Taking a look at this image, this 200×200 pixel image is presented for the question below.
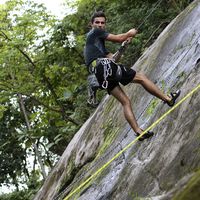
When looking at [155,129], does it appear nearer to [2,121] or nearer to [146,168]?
[146,168]

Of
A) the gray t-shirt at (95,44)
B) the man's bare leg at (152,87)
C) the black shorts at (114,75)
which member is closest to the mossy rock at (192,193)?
the man's bare leg at (152,87)

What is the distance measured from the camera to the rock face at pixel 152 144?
14.6 feet

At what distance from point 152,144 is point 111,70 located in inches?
50.4

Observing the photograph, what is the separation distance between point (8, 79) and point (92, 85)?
46.2 feet

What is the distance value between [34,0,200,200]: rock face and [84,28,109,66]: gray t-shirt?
134 centimetres

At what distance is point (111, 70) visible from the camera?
6.11 m

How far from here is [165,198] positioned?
3.76 metres

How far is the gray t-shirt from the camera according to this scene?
6133 mm

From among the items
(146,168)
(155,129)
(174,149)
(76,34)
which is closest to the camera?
(174,149)

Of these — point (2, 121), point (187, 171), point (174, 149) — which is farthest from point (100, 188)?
point (2, 121)

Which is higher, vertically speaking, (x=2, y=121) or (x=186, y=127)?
(x=2, y=121)

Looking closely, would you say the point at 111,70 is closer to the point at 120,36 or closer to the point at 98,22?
the point at 120,36

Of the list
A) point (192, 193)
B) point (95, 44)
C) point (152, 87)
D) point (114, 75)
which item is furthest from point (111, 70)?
A: point (192, 193)

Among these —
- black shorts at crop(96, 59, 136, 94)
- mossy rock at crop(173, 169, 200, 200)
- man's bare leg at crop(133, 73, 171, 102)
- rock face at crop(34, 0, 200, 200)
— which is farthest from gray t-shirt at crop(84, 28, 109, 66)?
mossy rock at crop(173, 169, 200, 200)
